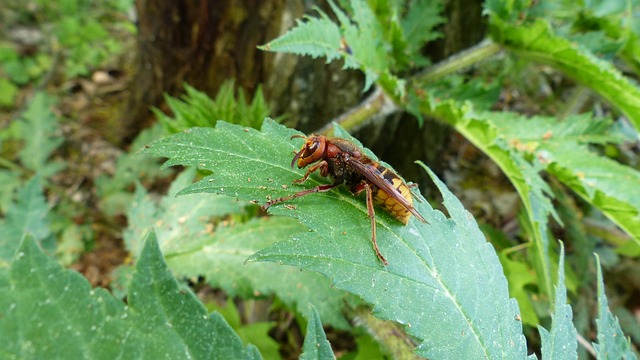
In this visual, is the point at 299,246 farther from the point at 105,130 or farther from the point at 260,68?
the point at 105,130

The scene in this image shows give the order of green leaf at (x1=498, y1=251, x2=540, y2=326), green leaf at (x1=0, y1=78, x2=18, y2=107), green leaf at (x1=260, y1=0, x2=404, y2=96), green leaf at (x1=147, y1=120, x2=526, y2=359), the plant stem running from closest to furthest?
green leaf at (x1=147, y1=120, x2=526, y2=359) → green leaf at (x1=260, y1=0, x2=404, y2=96) → green leaf at (x1=498, y1=251, x2=540, y2=326) → the plant stem → green leaf at (x1=0, y1=78, x2=18, y2=107)

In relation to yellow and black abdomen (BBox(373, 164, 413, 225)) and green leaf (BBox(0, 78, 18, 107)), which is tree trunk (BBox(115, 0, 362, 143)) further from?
green leaf (BBox(0, 78, 18, 107))

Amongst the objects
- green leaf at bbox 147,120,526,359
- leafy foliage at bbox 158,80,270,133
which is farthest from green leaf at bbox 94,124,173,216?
green leaf at bbox 147,120,526,359

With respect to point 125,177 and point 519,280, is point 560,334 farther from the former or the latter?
point 125,177

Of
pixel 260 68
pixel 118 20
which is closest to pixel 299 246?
pixel 260 68

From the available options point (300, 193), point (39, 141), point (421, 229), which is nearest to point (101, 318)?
point (300, 193)

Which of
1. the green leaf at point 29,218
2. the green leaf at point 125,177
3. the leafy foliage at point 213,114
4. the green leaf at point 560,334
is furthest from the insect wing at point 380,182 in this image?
the green leaf at point 125,177
